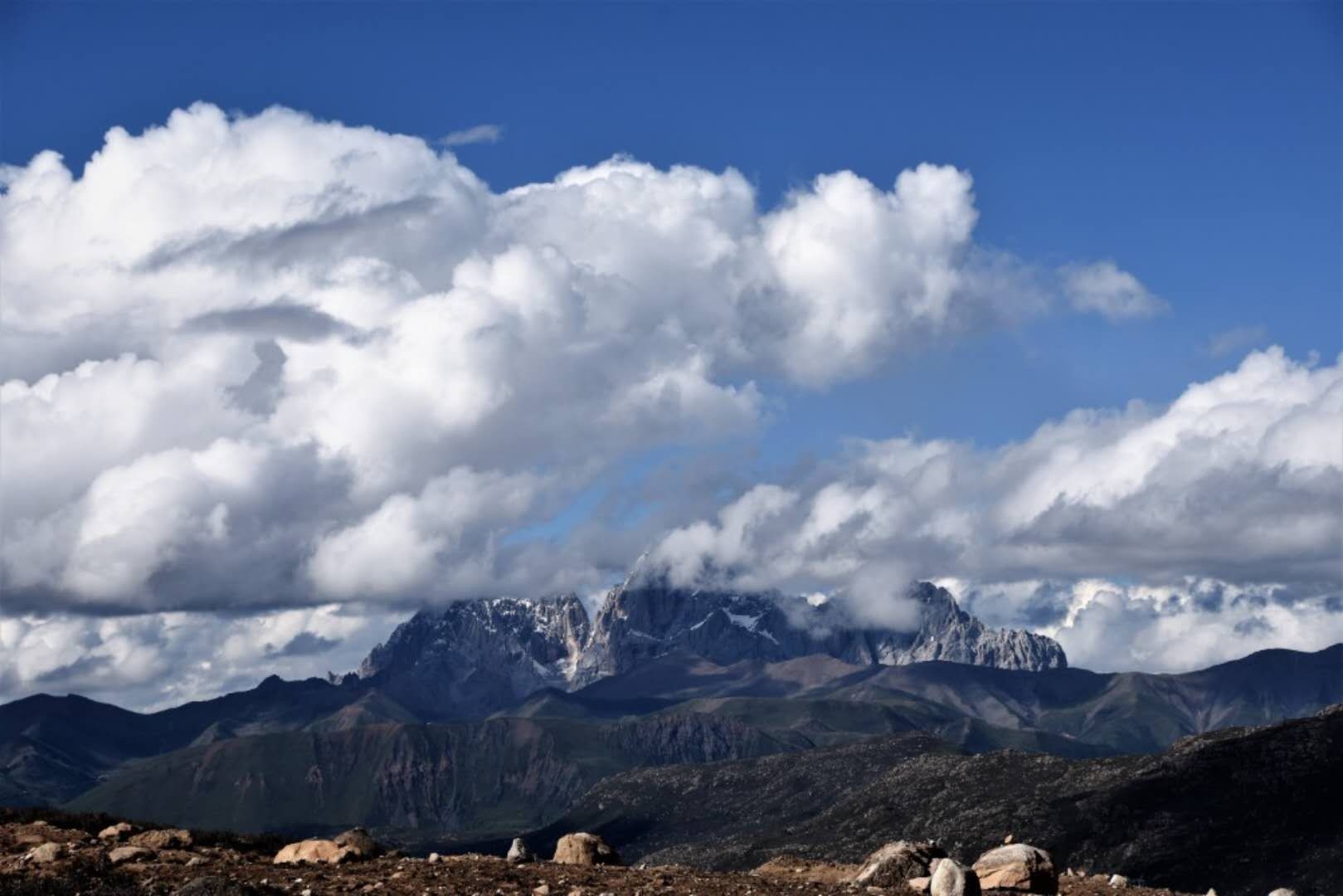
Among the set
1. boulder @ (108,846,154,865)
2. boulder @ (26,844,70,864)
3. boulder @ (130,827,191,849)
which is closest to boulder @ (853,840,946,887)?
boulder @ (130,827,191,849)

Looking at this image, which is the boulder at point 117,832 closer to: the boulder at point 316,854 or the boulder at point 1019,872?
the boulder at point 316,854

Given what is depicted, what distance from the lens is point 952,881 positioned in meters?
62.1

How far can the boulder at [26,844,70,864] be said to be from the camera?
58312 millimetres

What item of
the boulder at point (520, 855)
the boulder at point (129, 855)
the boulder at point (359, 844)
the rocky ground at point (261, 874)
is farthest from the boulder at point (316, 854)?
the boulder at point (520, 855)

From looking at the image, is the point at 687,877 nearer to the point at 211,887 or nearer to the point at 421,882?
the point at 421,882

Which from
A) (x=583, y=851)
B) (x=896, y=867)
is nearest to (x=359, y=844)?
(x=583, y=851)

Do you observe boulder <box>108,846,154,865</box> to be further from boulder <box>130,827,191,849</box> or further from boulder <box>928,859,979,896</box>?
boulder <box>928,859,979,896</box>

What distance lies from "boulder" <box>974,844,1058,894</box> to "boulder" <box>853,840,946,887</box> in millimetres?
2759

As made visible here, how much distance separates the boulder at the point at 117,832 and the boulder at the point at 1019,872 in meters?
37.6

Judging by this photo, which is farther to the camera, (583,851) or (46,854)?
(583,851)

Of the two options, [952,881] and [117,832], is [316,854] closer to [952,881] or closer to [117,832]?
[117,832]

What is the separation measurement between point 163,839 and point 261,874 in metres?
8.66

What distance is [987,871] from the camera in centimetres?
7144

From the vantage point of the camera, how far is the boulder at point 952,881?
62.1m
